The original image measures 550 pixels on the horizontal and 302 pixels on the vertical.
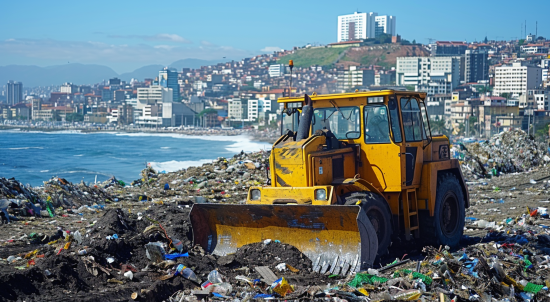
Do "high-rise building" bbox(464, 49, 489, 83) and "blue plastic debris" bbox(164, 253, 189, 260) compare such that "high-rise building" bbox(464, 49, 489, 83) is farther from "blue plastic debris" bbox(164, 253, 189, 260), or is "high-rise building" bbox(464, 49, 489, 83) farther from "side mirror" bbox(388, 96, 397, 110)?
"blue plastic debris" bbox(164, 253, 189, 260)

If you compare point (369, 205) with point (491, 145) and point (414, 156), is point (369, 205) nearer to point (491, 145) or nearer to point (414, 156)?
point (414, 156)

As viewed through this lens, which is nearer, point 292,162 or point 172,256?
point 172,256

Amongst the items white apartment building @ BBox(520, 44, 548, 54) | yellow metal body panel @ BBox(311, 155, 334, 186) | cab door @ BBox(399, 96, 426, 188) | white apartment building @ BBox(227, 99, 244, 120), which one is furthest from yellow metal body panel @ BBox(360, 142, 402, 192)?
white apartment building @ BBox(520, 44, 548, 54)

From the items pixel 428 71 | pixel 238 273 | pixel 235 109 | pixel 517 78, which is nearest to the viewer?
pixel 238 273

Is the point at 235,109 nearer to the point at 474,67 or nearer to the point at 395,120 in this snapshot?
the point at 474,67

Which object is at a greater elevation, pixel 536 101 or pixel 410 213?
pixel 536 101

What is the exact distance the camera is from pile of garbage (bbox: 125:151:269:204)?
1625cm

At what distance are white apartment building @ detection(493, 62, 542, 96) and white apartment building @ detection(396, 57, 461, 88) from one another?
15.4 meters

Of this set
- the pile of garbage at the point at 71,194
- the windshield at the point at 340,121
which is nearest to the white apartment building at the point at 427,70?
the pile of garbage at the point at 71,194

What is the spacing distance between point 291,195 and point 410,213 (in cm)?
185

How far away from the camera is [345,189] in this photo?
8.08 m

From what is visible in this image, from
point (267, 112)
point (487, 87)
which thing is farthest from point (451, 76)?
point (267, 112)

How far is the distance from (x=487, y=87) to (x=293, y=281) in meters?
153

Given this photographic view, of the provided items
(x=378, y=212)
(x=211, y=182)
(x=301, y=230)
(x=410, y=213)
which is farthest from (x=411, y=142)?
(x=211, y=182)
